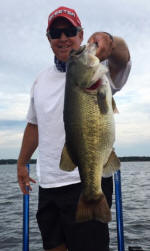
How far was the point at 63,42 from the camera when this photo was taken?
9.88 ft

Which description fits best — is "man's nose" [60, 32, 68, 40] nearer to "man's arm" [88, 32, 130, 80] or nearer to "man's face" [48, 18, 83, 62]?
"man's face" [48, 18, 83, 62]

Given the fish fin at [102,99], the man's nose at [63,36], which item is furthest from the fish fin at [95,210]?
the man's nose at [63,36]

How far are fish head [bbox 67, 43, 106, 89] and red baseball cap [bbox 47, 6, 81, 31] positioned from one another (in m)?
0.79

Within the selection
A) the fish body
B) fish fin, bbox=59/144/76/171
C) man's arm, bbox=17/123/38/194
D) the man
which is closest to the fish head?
the fish body

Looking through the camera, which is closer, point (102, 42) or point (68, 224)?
point (102, 42)

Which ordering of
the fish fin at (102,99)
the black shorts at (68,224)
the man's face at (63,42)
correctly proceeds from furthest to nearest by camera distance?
the man's face at (63,42)
the black shorts at (68,224)
the fish fin at (102,99)

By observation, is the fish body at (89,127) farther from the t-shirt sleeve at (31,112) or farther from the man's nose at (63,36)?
the t-shirt sleeve at (31,112)

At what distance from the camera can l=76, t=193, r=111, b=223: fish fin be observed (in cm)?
238

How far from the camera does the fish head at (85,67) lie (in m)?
2.20

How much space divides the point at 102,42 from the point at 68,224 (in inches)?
69.3

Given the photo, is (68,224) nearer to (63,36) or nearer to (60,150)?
(60,150)

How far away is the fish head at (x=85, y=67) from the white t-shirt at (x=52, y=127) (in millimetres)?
769

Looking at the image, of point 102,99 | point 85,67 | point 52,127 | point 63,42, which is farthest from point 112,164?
point 63,42

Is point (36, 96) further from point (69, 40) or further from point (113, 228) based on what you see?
point (113, 228)
